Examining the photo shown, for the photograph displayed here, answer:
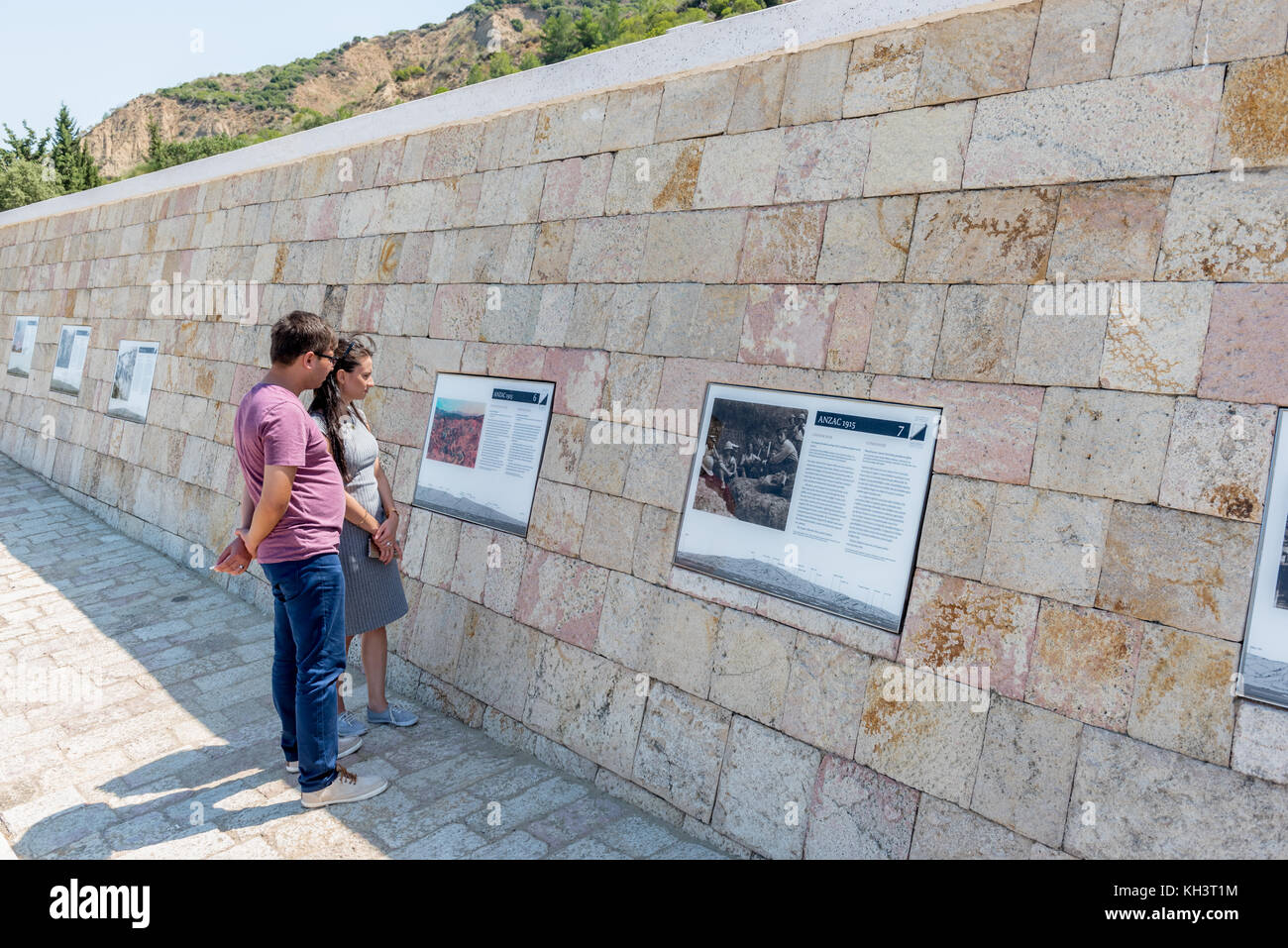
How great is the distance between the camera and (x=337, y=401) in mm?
4102

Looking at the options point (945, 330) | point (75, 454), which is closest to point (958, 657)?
point (945, 330)

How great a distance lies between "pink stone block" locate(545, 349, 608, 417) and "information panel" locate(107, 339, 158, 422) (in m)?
6.47

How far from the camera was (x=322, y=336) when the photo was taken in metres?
3.64

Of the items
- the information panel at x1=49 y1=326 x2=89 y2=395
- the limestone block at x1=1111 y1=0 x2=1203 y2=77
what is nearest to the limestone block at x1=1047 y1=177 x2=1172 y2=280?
the limestone block at x1=1111 y1=0 x2=1203 y2=77

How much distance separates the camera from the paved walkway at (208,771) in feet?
11.9

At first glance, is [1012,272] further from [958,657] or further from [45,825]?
[45,825]

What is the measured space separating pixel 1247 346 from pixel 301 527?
11.8 feet

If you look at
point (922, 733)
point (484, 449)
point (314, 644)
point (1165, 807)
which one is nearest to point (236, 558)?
point (314, 644)

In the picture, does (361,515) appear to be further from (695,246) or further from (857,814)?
(857,814)

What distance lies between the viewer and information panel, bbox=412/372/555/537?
16.2ft

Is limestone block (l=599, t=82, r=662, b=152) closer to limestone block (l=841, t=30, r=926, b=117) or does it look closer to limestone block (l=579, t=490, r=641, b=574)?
limestone block (l=841, t=30, r=926, b=117)

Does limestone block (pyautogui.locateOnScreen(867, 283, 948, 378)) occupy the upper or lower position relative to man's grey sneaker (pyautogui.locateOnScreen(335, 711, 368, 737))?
upper

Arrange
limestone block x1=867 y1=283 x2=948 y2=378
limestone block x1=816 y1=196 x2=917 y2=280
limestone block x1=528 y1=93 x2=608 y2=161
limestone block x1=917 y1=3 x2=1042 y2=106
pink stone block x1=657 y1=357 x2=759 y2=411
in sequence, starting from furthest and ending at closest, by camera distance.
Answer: limestone block x1=528 y1=93 x2=608 y2=161
pink stone block x1=657 y1=357 x2=759 y2=411
limestone block x1=816 y1=196 x2=917 y2=280
limestone block x1=867 y1=283 x2=948 y2=378
limestone block x1=917 y1=3 x2=1042 y2=106

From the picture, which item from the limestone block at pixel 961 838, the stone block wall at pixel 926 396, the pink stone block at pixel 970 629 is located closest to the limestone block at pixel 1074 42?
the stone block wall at pixel 926 396
